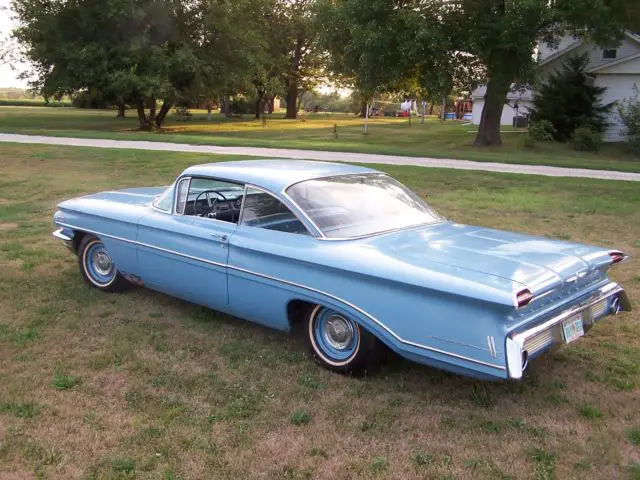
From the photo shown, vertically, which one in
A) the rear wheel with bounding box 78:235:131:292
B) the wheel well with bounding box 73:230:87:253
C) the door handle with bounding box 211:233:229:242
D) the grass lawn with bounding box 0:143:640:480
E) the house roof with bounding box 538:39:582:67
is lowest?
the grass lawn with bounding box 0:143:640:480

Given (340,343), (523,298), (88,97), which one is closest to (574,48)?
(88,97)

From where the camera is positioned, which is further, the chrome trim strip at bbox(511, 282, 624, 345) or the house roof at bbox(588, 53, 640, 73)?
the house roof at bbox(588, 53, 640, 73)

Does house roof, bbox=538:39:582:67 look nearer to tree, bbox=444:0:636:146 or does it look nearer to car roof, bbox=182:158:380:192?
tree, bbox=444:0:636:146

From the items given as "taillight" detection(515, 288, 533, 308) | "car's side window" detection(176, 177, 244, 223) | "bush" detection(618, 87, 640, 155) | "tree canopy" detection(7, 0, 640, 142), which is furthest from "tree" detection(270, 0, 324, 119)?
"taillight" detection(515, 288, 533, 308)

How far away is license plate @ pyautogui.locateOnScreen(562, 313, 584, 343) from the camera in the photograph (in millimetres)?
3527

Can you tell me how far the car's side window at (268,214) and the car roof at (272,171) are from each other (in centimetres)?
8

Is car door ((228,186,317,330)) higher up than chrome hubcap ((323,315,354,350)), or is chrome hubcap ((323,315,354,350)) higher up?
car door ((228,186,317,330))

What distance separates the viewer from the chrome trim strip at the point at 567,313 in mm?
3126

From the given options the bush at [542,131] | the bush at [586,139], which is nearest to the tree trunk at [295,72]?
the bush at [542,131]

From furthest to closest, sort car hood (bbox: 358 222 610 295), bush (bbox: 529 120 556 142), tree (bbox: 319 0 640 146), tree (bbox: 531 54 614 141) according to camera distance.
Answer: tree (bbox: 531 54 614 141) < bush (bbox: 529 120 556 142) < tree (bbox: 319 0 640 146) < car hood (bbox: 358 222 610 295)

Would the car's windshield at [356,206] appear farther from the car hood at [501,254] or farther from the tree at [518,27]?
the tree at [518,27]

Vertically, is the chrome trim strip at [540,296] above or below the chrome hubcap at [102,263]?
above

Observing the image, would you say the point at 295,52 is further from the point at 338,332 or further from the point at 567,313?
the point at 567,313

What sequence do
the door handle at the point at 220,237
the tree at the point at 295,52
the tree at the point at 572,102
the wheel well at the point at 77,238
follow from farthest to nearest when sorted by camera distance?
the tree at the point at 295,52
the tree at the point at 572,102
the wheel well at the point at 77,238
the door handle at the point at 220,237
